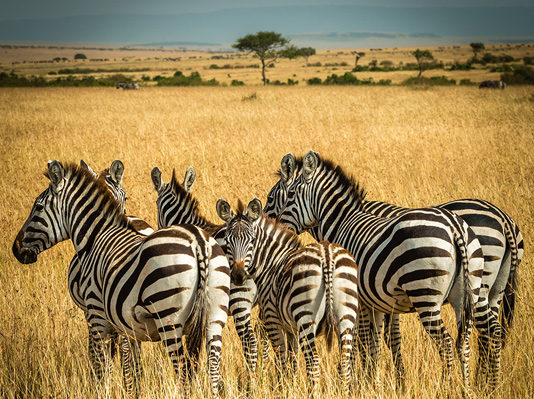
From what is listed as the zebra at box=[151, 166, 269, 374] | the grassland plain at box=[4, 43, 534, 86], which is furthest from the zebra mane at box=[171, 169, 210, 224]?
the grassland plain at box=[4, 43, 534, 86]

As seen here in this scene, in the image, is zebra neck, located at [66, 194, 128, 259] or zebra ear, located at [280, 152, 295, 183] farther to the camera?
zebra ear, located at [280, 152, 295, 183]

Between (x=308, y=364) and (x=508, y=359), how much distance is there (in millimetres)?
2113

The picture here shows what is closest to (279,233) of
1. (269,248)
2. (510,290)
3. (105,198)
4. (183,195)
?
(269,248)

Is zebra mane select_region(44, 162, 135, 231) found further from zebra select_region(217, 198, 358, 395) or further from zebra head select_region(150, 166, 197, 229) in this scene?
zebra head select_region(150, 166, 197, 229)

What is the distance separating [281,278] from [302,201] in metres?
1.61

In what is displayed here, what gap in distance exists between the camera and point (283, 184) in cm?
574

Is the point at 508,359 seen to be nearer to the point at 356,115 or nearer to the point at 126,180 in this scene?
Answer: the point at 126,180

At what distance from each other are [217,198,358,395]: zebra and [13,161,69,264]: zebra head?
1485 millimetres

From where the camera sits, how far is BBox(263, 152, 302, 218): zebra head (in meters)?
5.56

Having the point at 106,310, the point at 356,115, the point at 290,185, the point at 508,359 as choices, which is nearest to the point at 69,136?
the point at 356,115

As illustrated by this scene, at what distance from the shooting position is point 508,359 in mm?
4445

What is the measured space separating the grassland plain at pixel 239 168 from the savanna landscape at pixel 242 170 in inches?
1.3

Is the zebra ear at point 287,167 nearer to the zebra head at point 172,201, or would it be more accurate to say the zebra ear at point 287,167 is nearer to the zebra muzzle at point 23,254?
the zebra head at point 172,201

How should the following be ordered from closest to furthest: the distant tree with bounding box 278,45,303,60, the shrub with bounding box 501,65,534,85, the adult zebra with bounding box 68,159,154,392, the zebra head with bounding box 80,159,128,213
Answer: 1. the adult zebra with bounding box 68,159,154,392
2. the zebra head with bounding box 80,159,128,213
3. the shrub with bounding box 501,65,534,85
4. the distant tree with bounding box 278,45,303,60
